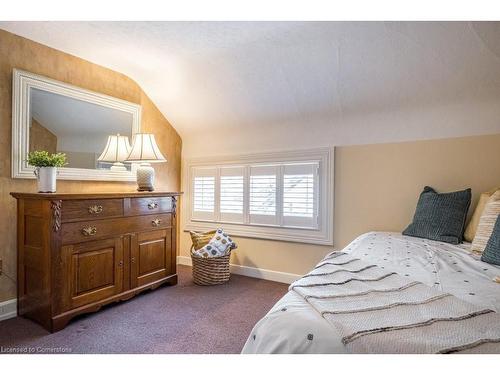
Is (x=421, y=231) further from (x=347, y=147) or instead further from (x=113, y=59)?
(x=113, y=59)

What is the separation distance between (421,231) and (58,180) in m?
3.05

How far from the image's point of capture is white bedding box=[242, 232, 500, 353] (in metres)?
0.78

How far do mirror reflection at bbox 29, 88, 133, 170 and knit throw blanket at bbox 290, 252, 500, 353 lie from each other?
8.03 feet

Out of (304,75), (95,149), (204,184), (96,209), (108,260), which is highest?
(304,75)

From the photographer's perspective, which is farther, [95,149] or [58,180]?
[95,149]

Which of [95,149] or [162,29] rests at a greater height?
[162,29]

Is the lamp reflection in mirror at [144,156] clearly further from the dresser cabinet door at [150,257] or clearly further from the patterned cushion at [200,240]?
the patterned cushion at [200,240]

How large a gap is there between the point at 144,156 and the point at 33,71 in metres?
1.09

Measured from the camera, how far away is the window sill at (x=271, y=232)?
113 inches

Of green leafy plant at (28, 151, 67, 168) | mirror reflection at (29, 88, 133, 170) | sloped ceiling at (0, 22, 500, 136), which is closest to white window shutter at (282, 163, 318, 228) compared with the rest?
sloped ceiling at (0, 22, 500, 136)

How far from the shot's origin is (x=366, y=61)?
86.7 inches

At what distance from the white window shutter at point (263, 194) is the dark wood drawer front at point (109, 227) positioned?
951 millimetres

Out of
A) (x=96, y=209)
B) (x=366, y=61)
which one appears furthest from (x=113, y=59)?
(x=366, y=61)

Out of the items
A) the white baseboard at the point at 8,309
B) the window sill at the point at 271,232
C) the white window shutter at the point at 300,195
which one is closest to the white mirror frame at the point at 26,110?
the white baseboard at the point at 8,309
